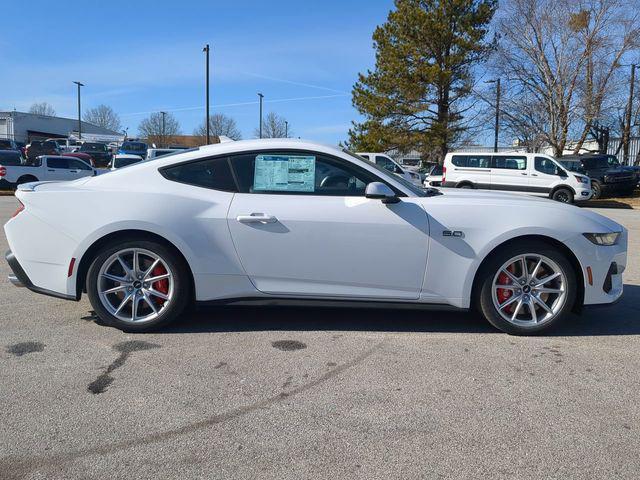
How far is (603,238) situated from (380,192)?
5.87 ft

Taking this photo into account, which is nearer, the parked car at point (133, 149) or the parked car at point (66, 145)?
the parked car at point (133, 149)

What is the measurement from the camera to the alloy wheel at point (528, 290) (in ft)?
14.0

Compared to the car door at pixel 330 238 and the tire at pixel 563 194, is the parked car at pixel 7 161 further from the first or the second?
the tire at pixel 563 194

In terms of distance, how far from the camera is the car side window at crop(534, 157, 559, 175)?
19859 millimetres

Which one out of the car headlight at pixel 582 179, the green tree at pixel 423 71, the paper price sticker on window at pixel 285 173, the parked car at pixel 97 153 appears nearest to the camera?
the paper price sticker on window at pixel 285 173

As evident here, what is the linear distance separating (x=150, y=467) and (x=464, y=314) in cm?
320

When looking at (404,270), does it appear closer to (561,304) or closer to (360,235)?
(360,235)

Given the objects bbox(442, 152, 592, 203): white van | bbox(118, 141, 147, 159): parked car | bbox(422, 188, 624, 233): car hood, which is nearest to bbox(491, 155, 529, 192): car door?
bbox(442, 152, 592, 203): white van

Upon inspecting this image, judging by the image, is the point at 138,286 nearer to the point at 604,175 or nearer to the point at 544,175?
the point at 544,175

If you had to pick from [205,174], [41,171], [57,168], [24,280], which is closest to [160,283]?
[205,174]

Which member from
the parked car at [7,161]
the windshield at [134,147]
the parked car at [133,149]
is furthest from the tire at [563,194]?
the windshield at [134,147]

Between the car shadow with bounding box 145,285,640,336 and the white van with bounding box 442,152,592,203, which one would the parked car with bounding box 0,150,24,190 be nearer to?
the white van with bounding box 442,152,592,203

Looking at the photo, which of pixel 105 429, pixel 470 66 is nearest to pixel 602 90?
pixel 470 66

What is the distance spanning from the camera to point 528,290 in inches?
169
